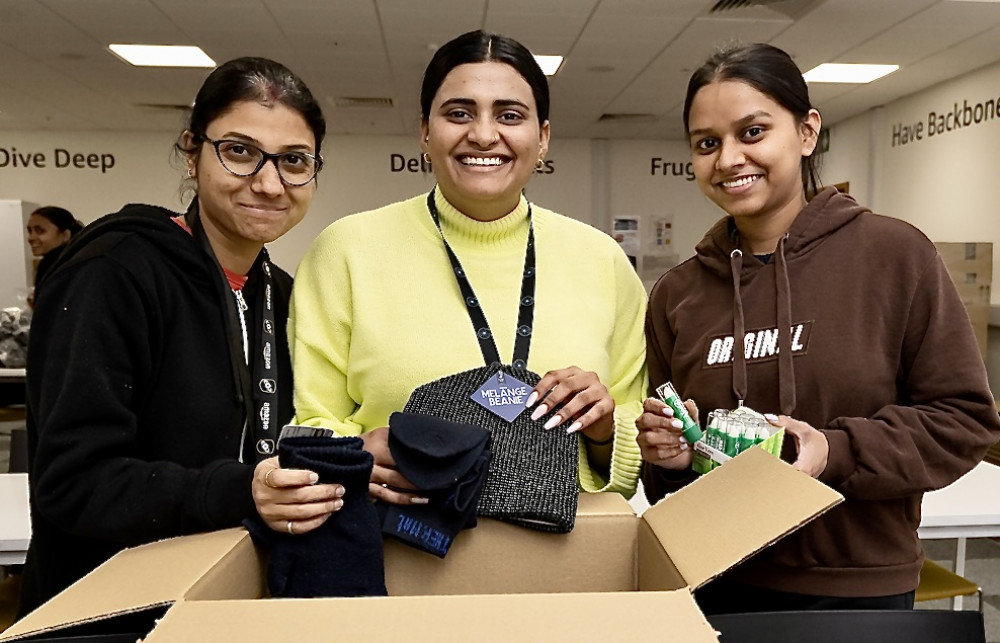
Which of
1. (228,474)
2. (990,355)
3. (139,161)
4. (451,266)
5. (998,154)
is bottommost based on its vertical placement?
(990,355)

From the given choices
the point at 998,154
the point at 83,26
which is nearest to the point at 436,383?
the point at 83,26

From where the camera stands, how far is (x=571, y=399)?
1.14 meters

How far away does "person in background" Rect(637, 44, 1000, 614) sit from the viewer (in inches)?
44.4

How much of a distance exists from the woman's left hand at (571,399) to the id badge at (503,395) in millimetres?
→ 16

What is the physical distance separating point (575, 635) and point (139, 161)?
10.7 m

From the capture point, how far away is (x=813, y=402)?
3.98ft

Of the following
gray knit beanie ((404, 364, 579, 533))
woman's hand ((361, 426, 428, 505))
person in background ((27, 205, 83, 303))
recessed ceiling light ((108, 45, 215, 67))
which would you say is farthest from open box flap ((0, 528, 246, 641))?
recessed ceiling light ((108, 45, 215, 67))

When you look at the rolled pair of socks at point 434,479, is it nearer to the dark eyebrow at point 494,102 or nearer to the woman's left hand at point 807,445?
the woman's left hand at point 807,445

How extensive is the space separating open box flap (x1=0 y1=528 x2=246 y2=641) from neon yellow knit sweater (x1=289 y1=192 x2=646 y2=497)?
40 cm

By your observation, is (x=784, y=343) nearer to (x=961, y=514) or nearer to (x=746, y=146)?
(x=746, y=146)

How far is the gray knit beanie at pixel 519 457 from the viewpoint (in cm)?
99

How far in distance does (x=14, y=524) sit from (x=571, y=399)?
1466 millimetres

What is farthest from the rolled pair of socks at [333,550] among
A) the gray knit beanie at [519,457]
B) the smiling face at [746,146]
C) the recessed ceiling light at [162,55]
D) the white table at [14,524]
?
the recessed ceiling light at [162,55]

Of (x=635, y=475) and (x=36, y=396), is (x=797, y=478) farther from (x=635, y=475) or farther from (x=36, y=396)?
(x=36, y=396)
